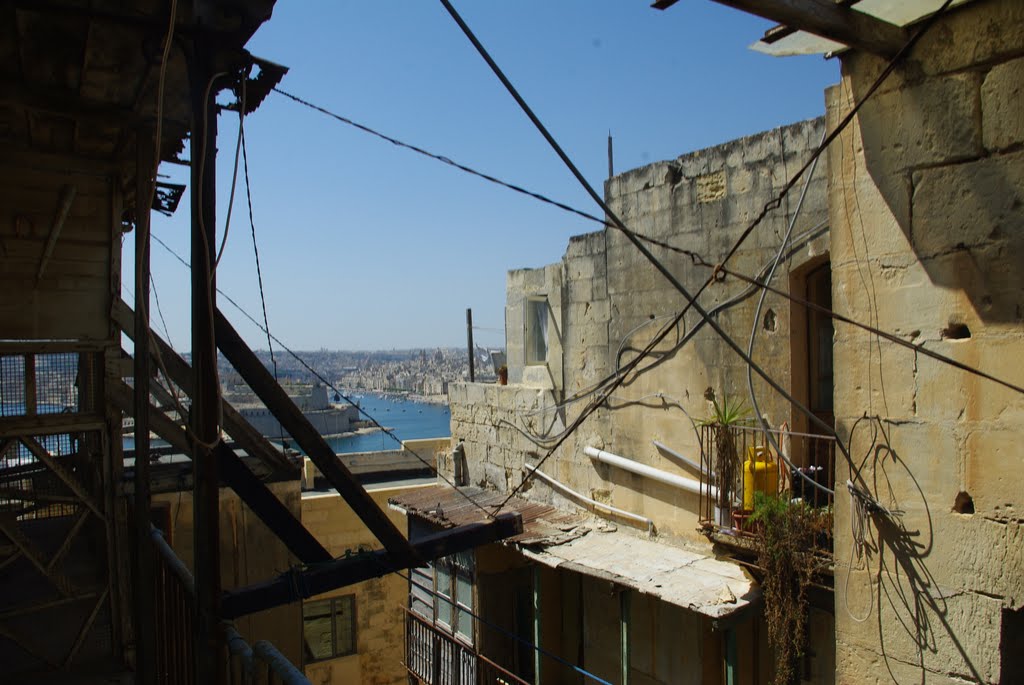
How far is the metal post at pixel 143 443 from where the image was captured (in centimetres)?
480

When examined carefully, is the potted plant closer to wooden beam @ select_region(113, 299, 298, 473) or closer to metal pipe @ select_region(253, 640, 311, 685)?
wooden beam @ select_region(113, 299, 298, 473)

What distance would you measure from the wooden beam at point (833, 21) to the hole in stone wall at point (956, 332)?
1.53 m

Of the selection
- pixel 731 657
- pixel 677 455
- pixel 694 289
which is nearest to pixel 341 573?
pixel 731 657

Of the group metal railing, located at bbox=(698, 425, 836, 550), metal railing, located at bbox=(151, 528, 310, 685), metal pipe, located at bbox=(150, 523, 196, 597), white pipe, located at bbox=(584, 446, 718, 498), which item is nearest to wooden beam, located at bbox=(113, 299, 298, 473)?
metal pipe, located at bbox=(150, 523, 196, 597)

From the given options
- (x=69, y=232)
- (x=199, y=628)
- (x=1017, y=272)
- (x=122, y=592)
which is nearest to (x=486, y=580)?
(x=122, y=592)

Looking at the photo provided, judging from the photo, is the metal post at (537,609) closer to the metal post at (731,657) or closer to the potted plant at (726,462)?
the metal post at (731,657)

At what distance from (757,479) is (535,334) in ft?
15.8

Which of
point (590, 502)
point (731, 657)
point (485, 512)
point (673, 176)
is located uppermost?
point (673, 176)

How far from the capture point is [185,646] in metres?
3.64

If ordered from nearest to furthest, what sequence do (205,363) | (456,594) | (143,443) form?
(205,363)
(143,443)
(456,594)

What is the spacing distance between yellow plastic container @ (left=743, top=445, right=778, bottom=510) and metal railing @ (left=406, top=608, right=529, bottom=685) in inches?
172

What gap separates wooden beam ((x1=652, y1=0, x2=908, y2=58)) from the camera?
356 centimetres

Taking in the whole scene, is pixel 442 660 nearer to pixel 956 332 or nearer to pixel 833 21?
pixel 956 332

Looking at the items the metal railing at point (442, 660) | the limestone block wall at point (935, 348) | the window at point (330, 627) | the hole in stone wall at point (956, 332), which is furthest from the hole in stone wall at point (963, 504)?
the window at point (330, 627)
